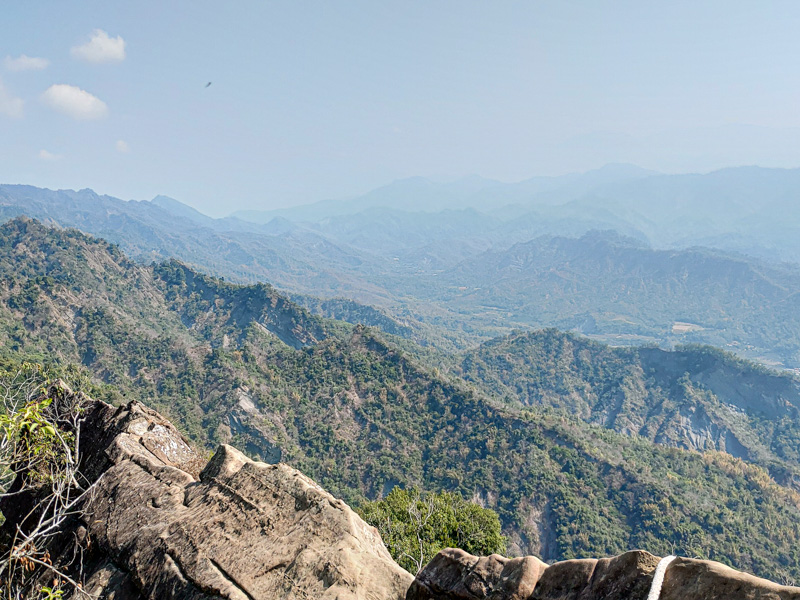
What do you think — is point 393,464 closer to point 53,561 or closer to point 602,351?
point 53,561

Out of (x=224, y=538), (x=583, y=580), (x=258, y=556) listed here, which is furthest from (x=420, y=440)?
(x=583, y=580)

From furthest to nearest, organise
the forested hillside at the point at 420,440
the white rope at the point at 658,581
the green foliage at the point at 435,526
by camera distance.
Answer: the forested hillside at the point at 420,440 < the green foliage at the point at 435,526 < the white rope at the point at 658,581

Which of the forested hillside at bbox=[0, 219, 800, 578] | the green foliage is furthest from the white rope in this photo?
the forested hillside at bbox=[0, 219, 800, 578]

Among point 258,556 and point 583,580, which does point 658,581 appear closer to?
point 583,580

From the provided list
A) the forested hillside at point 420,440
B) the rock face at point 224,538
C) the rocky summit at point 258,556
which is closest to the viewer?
the rocky summit at point 258,556

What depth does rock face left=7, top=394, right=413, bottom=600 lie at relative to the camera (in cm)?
781

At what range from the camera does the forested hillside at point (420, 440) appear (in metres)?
59.1

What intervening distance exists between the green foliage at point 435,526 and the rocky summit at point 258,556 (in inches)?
543

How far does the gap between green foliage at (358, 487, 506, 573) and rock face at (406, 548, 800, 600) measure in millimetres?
15225

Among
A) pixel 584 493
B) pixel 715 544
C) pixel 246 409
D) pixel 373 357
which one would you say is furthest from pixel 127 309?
pixel 715 544

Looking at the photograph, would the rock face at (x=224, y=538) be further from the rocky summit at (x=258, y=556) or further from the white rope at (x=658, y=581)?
the white rope at (x=658, y=581)

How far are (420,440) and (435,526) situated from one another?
1986 inches

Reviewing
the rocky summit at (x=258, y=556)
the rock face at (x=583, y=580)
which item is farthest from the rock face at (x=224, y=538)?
the rock face at (x=583, y=580)

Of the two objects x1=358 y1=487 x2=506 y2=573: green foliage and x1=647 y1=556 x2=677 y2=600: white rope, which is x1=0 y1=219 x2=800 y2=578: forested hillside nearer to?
x1=358 y1=487 x2=506 y2=573: green foliage
